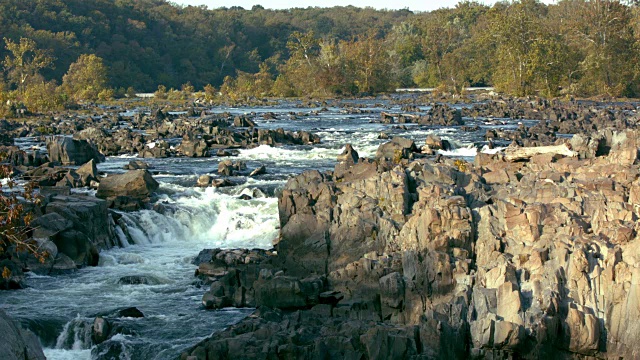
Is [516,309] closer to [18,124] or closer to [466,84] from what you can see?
[18,124]

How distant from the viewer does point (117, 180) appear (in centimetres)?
2531

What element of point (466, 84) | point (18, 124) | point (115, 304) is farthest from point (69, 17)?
point (115, 304)

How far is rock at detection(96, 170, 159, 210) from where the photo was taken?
Answer: 25.0 m

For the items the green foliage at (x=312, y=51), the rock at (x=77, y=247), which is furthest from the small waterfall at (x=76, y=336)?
the green foliage at (x=312, y=51)

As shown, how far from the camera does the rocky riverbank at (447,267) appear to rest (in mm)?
12094

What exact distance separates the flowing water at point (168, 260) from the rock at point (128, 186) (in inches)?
25.1

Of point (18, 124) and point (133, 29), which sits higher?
point (133, 29)

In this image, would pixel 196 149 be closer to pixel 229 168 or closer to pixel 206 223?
pixel 229 168

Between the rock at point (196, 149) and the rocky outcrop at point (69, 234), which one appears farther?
the rock at point (196, 149)

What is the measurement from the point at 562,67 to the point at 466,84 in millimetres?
23280

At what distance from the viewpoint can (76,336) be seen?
46.5 ft

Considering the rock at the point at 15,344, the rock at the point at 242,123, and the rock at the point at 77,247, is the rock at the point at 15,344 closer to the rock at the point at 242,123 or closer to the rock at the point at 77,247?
the rock at the point at 77,247

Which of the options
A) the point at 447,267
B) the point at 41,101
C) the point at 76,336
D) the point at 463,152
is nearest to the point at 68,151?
the point at 463,152

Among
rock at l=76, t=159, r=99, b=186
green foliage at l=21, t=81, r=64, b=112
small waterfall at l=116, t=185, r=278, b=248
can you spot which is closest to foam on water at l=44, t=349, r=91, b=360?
small waterfall at l=116, t=185, r=278, b=248
